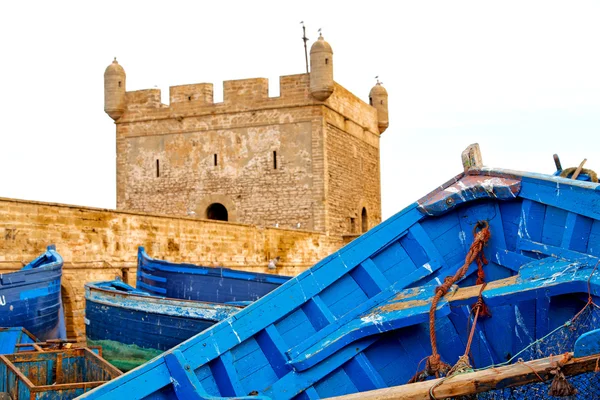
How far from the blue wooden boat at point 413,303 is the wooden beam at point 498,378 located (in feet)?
3.06

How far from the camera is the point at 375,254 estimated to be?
5.09 metres

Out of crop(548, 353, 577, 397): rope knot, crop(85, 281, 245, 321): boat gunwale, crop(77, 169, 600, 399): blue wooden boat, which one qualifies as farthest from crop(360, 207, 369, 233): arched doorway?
crop(548, 353, 577, 397): rope knot

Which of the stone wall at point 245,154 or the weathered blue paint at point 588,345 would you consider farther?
the stone wall at point 245,154

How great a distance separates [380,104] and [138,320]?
69.7 feet

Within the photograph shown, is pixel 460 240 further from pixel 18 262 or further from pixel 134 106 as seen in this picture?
pixel 134 106

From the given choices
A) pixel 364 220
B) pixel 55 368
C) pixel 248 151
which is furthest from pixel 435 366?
pixel 364 220

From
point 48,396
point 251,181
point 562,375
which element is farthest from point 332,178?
point 562,375

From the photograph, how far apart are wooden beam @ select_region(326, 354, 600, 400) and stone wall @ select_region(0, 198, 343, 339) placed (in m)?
9.23

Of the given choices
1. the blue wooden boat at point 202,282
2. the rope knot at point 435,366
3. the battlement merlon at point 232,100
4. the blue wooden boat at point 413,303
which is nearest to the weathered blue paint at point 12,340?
the blue wooden boat at point 202,282

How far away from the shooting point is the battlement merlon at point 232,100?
23500 mm

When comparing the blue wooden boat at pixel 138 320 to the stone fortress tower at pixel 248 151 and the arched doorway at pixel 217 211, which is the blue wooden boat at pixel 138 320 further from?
the arched doorway at pixel 217 211

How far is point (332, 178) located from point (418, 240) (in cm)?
1878

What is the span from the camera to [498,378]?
337cm

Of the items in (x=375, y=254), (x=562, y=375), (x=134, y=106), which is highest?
(x=134, y=106)
